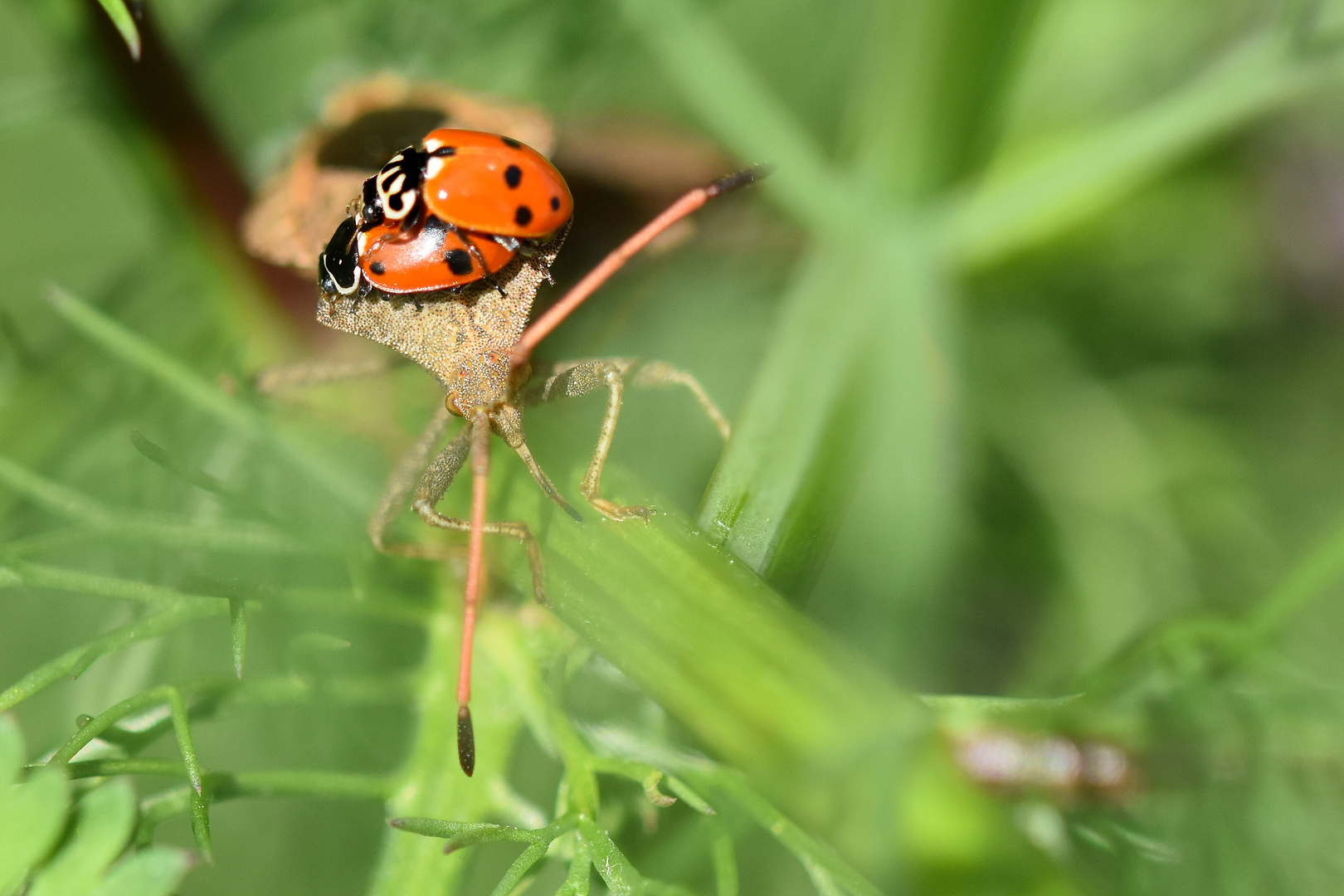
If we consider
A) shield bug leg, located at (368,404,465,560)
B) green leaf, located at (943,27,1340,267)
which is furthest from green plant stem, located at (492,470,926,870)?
green leaf, located at (943,27,1340,267)

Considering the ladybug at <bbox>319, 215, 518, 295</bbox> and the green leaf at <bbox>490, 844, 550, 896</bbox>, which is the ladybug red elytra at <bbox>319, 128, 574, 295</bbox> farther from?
the green leaf at <bbox>490, 844, 550, 896</bbox>

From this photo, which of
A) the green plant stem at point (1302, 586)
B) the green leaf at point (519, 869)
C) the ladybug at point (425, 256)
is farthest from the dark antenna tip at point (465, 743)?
the green plant stem at point (1302, 586)

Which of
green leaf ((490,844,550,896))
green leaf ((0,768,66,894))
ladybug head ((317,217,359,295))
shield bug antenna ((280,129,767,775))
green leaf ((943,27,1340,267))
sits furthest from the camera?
green leaf ((943,27,1340,267))

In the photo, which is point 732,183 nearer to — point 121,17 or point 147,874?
point 121,17

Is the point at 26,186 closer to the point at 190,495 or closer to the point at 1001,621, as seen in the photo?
the point at 190,495

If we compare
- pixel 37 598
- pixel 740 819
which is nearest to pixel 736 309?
pixel 740 819

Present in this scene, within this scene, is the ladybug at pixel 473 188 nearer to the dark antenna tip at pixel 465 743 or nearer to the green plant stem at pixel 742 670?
the green plant stem at pixel 742 670
